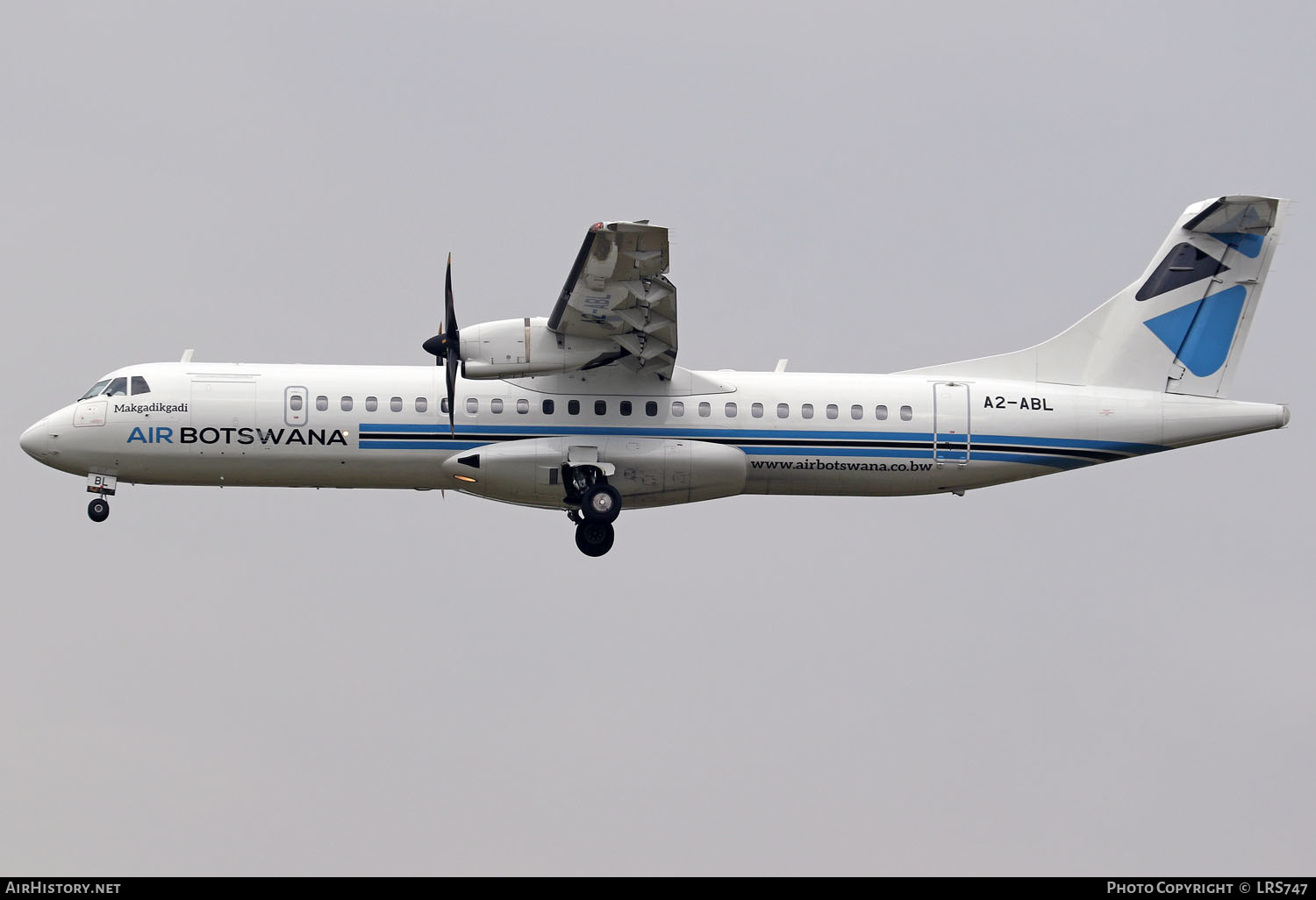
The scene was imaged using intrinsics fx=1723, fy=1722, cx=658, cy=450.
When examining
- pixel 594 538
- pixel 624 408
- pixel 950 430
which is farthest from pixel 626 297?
pixel 950 430

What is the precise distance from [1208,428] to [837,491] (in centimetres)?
617

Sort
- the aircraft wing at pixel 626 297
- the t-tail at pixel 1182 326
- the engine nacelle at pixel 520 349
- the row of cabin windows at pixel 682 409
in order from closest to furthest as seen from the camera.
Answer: the aircraft wing at pixel 626 297, the engine nacelle at pixel 520 349, the row of cabin windows at pixel 682 409, the t-tail at pixel 1182 326

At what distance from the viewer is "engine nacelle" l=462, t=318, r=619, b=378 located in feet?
82.3

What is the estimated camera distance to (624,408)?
26.8 m

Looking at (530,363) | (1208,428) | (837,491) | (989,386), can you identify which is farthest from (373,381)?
(1208,428)

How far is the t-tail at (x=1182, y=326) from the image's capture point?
2842cm

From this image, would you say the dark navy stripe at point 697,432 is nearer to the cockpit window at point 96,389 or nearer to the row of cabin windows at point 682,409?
the row of cabin windows at point 682,409

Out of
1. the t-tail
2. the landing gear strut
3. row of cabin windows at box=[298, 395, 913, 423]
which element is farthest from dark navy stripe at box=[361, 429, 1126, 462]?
the landing gear strut

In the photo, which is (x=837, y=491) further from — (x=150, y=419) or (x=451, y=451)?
(x=150, y=419)

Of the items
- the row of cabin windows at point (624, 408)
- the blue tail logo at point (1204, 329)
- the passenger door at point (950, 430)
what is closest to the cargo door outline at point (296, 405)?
the row of cabin windows at point (624, 408)

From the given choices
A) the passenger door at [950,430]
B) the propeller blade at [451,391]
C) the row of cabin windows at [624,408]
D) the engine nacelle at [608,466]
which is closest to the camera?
the propeller blade at [451,391]

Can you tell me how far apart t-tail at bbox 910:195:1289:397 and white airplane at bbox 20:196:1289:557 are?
1.48 feet

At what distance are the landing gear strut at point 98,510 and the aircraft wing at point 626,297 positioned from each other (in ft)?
25.9

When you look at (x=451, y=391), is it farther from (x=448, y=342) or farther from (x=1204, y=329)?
(x=1204, y=329)
